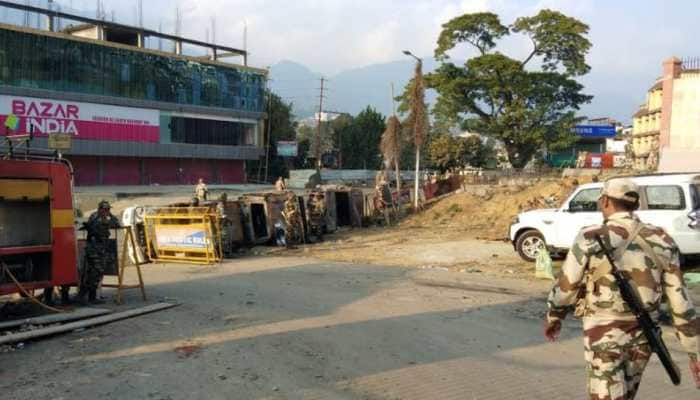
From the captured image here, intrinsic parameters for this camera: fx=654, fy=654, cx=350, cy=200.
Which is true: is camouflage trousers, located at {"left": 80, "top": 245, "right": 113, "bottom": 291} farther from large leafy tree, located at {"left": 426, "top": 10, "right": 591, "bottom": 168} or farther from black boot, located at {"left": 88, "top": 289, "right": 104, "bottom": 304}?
large leafy tree, located at {"left": 426, "top": 10, "right": 591, "bottom": 168}

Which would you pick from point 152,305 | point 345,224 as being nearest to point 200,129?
point 345,224

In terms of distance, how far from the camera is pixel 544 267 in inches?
508

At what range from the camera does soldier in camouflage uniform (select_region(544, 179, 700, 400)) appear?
3771 millimetres

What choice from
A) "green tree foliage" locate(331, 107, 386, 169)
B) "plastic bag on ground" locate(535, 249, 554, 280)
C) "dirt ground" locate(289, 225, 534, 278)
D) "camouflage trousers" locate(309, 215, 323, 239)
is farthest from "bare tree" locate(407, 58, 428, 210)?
"green tree foliage" locate(331, 107, 386, 169)

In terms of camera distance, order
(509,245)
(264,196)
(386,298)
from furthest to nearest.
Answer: (264,196) < (509,245) < (386,298)

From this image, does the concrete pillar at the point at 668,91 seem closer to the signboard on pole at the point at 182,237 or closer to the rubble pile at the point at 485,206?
the rubble pile at the point at 485,206

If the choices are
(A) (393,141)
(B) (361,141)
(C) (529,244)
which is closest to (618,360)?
(C) (529,244)

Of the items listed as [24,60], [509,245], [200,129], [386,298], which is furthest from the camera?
[200,129]

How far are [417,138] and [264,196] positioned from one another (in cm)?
1343

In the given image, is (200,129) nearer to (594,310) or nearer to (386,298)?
(386,298)

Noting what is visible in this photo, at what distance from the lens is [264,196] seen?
67.2 feet

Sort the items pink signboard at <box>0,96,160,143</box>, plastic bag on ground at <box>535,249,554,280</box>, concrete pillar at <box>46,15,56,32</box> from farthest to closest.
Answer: concrete pillar at <box>46,15,56,32</box>
pink signboard at <box>0,96,160,143</box>
plastic bag on ground at <box>535,249,554,280</box>

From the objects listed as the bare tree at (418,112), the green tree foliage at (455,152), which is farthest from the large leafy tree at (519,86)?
the bare tree at (418,112)

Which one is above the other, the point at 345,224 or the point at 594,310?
the point at 594,310
